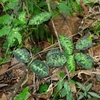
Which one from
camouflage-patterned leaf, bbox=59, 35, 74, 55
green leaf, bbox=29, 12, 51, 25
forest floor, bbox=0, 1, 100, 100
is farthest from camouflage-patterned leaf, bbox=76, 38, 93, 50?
green leaf, bbox=29, 12, 51, 25

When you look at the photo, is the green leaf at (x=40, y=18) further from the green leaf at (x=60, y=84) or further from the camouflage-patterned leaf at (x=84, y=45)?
the green leaf at (x=60, y=84)

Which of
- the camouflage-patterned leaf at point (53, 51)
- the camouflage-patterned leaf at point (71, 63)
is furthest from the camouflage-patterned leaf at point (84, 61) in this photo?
the camouflage-patterned leaf at point (53, 51)

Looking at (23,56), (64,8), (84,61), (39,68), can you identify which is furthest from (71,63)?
(64,8)

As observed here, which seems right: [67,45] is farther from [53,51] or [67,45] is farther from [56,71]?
[56,71]

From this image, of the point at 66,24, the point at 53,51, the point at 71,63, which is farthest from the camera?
the point at 66,24

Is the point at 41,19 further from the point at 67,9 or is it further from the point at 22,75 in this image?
the point at 22,75

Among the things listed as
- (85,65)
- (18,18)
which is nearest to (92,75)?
(85,65)
